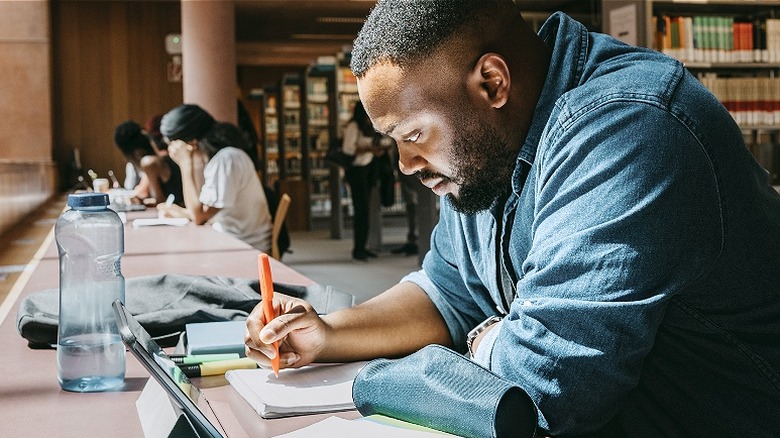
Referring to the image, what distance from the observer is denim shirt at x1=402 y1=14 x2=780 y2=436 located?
873 mm

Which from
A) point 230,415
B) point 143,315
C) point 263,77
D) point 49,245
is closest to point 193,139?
point 49,245

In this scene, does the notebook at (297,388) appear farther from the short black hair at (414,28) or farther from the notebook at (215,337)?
the short black hair at (414,28)

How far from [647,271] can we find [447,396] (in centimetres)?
24

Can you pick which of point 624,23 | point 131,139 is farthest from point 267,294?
point 131,139

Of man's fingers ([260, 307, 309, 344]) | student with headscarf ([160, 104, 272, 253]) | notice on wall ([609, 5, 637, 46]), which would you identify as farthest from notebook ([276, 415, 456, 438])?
notice on wall ([609, 5, 637, 46])

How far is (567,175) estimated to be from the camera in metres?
0.97

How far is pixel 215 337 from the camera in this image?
4.54 ft

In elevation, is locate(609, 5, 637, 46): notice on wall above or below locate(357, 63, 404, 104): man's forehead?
above

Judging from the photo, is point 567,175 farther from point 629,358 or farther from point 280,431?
point 280,431

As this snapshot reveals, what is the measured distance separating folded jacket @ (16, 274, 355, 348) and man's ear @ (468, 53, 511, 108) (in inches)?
27.3

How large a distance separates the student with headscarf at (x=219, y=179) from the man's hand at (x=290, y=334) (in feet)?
9.66

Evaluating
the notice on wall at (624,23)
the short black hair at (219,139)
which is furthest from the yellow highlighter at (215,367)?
the notice on wall at (624,23)

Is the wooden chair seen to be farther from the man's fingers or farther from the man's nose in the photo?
the man's nose

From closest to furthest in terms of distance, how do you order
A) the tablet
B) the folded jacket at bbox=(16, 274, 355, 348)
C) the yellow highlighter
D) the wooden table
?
the tablet, the wooden table, the yellow highlighter, the folded jacket at bbox=(16, 274, 355, 348)
